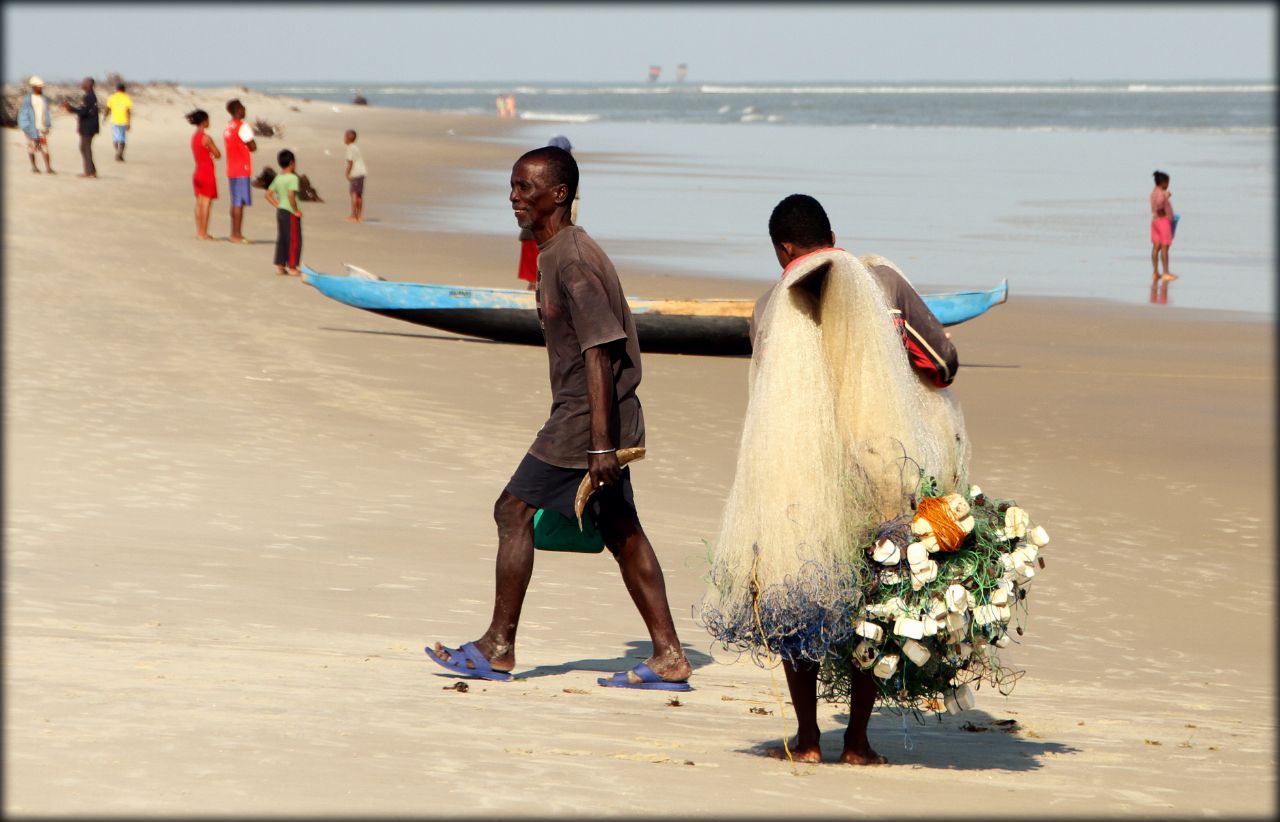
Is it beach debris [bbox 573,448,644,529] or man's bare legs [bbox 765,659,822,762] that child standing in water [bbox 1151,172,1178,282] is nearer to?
beach debris [bbox 573,448,644,529]

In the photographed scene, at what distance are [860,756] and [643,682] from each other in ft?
3.57

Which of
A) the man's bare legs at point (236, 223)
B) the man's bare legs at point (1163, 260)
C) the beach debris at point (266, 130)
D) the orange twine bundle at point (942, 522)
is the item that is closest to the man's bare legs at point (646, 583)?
the orange twine bundle at point (942, 522)

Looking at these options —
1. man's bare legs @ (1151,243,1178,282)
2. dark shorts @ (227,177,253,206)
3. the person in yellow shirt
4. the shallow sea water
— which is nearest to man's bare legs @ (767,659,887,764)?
the shallow sea water

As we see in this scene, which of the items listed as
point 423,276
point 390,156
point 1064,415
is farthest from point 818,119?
point 1064,415

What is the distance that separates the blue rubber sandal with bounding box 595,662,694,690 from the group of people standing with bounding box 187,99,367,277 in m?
12.7

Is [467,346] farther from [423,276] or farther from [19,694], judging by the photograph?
[19,694]

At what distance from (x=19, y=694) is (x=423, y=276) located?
584 inches

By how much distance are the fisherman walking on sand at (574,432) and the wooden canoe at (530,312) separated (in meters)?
8.45

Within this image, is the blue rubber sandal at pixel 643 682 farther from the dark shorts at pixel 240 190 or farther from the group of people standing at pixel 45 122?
the group of people standing at pixel 45 122

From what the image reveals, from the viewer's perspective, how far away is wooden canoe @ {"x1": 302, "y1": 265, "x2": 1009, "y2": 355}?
1402cm

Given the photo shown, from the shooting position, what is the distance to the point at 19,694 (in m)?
4.24

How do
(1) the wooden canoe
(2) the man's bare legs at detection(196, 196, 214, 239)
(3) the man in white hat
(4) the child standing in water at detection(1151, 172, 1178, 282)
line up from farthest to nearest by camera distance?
1. (3) the man in white hat
2. (2) the man's bare legs at detection(196, 196, 214, 239)
3. (4) the child standing in water at detection(1151, 172, 1178, 282)
4. (1) the wooden canoe

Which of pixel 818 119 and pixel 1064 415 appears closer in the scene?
pixel 1064 415

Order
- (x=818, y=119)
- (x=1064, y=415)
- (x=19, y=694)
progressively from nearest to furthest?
(x=19, y=694)
(x=1064, y=415)
(x=818, y=119)
